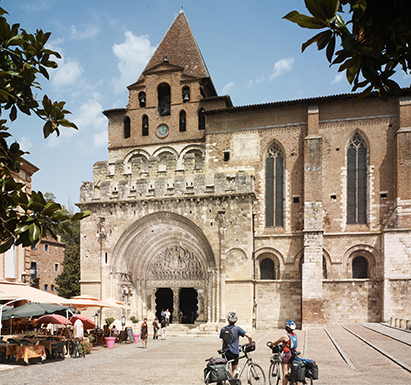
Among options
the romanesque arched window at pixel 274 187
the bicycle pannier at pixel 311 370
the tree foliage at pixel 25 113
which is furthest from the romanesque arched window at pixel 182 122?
the tree foliage at pixel 25 113

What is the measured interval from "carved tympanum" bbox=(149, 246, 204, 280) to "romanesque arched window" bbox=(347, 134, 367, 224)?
9.05 metres

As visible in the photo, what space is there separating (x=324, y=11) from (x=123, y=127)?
97.2 feet

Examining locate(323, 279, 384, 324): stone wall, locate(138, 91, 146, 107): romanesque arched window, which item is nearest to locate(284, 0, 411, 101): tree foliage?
locate(323, 279, 384, 324): stone wall

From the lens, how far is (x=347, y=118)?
26.4 metres

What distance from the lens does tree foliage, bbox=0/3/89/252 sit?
11.3ft

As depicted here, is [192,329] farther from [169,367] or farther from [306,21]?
[306,21]

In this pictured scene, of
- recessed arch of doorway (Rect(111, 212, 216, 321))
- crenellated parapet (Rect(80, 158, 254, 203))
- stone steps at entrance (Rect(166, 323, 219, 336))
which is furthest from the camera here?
recessed arch of doorway (Rect(111, 212, 216, 321))

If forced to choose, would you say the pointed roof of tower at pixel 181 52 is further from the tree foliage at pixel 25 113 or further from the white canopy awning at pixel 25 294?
the tree foliage at pixel 25 113

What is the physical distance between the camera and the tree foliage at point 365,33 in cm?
248

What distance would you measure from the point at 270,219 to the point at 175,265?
6.15 meters

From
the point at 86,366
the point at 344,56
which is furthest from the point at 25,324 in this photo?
the point at 344,56

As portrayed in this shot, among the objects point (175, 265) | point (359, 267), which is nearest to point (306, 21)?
point (359, 267)

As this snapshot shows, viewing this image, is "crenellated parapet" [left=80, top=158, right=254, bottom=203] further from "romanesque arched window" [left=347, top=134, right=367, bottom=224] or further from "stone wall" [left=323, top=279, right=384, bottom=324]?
"stone wall" [left=323, top=279, right=384, bottom=324]

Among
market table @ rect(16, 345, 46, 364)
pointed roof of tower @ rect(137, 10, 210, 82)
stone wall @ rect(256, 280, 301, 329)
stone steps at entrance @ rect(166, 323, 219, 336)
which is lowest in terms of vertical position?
stone steps at entrance @ rect(166, 323, 219, 336)
